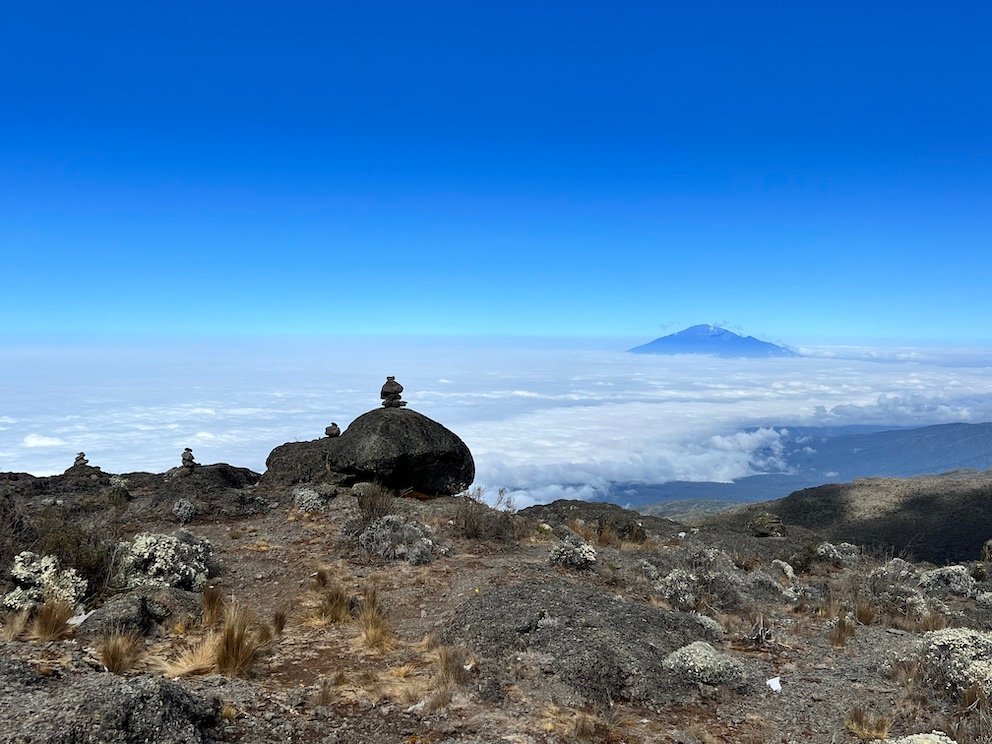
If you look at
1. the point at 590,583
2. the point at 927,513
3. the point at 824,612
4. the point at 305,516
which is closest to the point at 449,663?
the point at 590,583

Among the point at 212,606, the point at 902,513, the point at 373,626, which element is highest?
the point at 212,606

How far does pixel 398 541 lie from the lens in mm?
12430

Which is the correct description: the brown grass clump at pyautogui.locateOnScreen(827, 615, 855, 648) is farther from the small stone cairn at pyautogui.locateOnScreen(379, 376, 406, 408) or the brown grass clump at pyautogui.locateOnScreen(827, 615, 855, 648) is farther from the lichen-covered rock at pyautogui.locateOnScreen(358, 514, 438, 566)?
the small stone cairn at pyautogui.locateOnScreen(379, 376, 406, 408)

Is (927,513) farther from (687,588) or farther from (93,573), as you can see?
(93,573)

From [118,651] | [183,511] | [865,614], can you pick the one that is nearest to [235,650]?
[118,651]

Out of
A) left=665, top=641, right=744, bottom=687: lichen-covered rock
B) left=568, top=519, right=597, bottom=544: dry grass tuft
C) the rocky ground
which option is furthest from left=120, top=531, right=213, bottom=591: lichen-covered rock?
left=568, top=519, right=597, bottom=544: dry grass tuft

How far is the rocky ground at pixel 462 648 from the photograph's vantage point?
5.42m

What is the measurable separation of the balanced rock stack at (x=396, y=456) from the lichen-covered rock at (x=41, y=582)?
9784mm

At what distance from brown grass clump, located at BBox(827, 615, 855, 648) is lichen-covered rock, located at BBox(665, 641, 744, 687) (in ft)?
7.75

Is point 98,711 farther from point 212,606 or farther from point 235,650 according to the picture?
point 212,606

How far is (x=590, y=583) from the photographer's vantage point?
11.1m

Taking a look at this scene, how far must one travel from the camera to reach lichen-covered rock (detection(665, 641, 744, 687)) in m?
7.07

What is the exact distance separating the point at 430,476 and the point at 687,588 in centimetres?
954

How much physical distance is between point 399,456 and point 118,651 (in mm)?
11826
